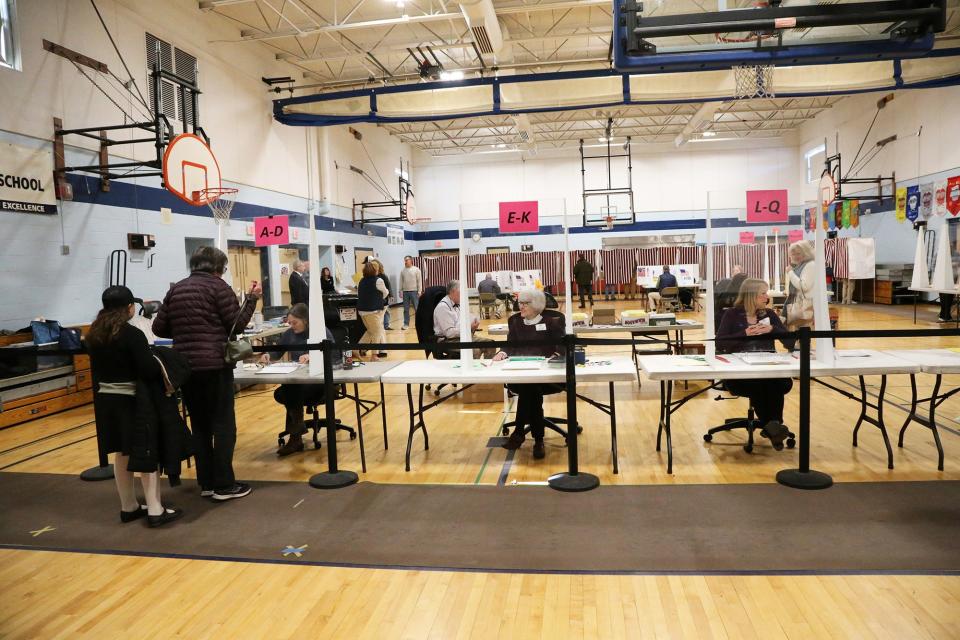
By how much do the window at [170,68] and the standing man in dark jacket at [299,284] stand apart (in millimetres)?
3910

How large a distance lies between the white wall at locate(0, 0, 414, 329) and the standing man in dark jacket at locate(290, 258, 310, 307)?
208cm

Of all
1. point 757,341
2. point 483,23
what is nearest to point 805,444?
point 757,341

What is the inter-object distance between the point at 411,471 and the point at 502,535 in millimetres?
1244

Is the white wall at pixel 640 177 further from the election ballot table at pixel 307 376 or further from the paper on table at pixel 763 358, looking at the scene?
the election ballot table at pixel 307 376

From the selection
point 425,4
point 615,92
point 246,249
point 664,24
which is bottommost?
point 246,249

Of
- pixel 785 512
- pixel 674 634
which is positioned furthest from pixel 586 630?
pixel 785 512

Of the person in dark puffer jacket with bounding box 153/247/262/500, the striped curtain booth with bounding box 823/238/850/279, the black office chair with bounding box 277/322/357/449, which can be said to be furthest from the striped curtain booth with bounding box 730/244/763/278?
the striped curtain booth with bounding box 823/238/850/279

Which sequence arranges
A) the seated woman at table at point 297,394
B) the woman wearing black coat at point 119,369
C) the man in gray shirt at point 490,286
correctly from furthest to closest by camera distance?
the man in gray shirt at point 490,286 → the seated woman at table at point 297,394 → the woman wearing black coat at point 119,369

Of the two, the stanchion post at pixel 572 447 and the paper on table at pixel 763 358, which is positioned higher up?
the paper on table at pixel 763 358

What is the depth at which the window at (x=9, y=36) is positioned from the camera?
2221 mm

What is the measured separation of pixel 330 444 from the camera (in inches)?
153

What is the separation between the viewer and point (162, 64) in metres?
8.41

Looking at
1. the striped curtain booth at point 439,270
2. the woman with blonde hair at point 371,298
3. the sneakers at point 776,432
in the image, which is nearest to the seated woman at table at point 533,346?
the sneakers at point 776,432

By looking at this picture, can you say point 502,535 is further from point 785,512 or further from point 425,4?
point 425,4
